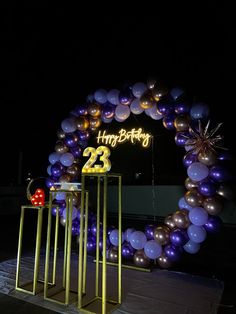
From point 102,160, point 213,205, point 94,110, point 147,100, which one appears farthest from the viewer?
point 94,110

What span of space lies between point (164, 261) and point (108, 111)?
112 inches

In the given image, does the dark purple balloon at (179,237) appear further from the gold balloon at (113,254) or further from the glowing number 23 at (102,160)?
the glowing number 23 at (102,160)

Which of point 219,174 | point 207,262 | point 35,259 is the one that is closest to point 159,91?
point 219,174

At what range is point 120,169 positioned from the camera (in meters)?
12.4

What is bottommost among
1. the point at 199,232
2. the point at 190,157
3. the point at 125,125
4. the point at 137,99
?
the point at 199,232

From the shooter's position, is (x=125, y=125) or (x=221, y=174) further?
(x=125, y=125)

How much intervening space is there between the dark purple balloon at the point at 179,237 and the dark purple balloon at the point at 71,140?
2.58m

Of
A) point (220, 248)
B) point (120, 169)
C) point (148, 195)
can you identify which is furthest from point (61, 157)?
point (120, 169)

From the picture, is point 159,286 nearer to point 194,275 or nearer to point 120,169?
point 194,275

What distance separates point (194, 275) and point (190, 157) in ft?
6.05

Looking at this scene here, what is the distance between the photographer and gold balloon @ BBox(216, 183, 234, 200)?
13.4ft

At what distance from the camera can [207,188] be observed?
4062 mm

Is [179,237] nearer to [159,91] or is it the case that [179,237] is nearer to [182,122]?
[182,122]

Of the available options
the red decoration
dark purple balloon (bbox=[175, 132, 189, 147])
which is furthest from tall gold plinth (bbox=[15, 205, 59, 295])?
dark purple balloon (bbox=[175, 132, 189, 147])
